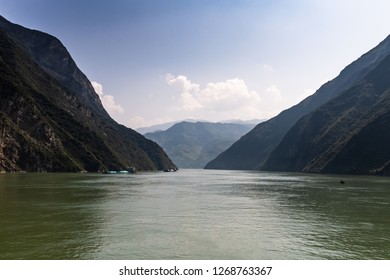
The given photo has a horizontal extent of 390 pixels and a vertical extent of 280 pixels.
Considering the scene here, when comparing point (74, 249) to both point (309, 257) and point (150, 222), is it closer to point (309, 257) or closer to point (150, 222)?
point (150, 222)

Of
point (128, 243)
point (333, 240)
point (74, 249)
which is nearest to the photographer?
point (74, 249)

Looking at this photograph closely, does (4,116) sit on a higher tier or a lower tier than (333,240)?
higher

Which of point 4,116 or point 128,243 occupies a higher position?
point 4,116

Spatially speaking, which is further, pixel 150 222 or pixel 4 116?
pixel 4 116
